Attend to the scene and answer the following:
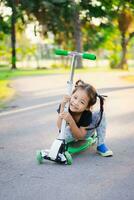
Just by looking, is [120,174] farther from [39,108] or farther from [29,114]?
[39,108]

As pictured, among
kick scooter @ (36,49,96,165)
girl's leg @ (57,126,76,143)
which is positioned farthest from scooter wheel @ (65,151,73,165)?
girl's leg @ (57,126,76,143)

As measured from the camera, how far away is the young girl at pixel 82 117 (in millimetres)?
4945

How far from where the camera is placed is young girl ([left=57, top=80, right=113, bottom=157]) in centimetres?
495

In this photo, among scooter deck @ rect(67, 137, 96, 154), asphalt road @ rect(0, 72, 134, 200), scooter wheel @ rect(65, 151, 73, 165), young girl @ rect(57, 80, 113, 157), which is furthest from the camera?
→ scooter deck @ rect(67, 137, 96, 154)

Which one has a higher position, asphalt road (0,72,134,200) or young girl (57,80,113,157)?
Answer: young girl (57,80,113,157)

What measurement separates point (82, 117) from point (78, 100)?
10.0 inches

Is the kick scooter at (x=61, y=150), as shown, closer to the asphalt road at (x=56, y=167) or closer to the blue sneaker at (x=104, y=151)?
the asphalt road at (x=56, y=167)

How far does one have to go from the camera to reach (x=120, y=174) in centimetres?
442

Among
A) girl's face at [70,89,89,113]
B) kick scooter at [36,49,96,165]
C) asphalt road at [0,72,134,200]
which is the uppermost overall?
girl's face at [70,89,89,113]

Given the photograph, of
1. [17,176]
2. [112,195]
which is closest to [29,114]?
[17,176]

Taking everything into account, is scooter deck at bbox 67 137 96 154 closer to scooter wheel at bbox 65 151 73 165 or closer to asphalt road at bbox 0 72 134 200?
asphalt road at bbox 0 72 134 200

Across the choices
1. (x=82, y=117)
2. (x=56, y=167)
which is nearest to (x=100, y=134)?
(x=82, y=117)

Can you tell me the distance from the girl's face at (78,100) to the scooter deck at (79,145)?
431 mm

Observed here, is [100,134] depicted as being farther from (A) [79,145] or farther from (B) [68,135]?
(B) [68,135]
